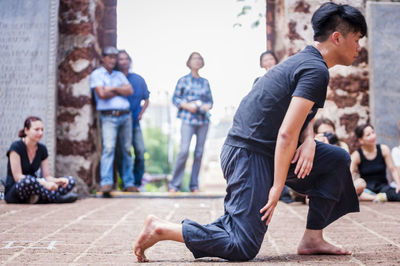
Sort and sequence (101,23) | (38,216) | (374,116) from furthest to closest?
(101,23)
(374,116)
(38,216)

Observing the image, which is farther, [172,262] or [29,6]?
[29,6]

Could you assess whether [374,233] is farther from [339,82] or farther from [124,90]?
[124,90]

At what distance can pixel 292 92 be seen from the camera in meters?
2.09

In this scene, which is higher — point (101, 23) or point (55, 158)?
point (101, 23)

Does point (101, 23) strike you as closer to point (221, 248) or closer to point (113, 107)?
point (113, 107)

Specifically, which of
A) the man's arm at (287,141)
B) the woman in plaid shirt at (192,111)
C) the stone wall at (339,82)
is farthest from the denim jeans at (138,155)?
the man's arm at (287,141)

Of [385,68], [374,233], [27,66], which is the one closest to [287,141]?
[374,233]

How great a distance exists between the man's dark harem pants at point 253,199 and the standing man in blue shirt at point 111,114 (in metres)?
3.52

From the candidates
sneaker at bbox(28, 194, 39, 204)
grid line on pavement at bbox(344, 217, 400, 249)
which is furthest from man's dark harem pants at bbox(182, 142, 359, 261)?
sneaker at bbox(28, 194, 39, 204)

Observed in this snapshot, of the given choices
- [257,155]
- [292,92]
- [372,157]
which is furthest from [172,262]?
[372,157]

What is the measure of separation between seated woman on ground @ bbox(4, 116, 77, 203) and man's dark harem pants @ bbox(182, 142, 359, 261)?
3056 mm

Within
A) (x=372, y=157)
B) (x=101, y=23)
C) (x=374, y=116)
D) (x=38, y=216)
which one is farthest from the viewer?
(x=101, y=23)

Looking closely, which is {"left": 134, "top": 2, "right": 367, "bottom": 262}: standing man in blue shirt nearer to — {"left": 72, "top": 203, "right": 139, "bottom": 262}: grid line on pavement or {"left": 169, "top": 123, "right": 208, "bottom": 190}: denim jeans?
{"left": 72, "top": 203, "right": 139, "bottom": 262}: grid line on pavement

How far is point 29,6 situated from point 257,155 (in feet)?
15.0
